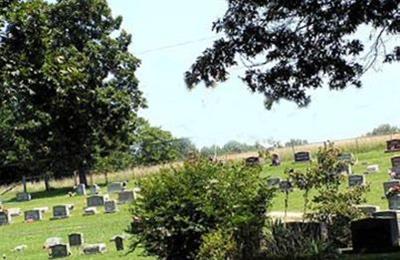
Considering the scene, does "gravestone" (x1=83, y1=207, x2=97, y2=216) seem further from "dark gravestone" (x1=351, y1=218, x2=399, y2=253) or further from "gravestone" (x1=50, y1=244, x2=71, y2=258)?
"dark gravestone" (x1=351, y1=218, x2=399, y2=253)

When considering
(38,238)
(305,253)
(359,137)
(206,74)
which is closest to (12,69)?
(206,74)

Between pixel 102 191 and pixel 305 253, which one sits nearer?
pixel 305 253

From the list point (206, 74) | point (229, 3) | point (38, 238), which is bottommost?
point (38, 238)

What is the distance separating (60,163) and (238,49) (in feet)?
191

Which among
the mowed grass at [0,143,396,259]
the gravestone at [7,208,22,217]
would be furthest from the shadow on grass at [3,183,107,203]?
the gravestone at [7,208,22,217]

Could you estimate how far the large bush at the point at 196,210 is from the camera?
16.6 meters

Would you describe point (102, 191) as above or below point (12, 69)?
below

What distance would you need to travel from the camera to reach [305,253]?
15102 mm

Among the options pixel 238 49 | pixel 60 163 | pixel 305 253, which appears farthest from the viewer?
A: pixel 60 163

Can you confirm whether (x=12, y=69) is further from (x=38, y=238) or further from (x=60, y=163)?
(x=60, y=163)

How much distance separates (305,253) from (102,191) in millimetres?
42248

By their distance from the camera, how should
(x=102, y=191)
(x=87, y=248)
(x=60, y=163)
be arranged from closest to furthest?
1. (x=87, y=248)
2. (x=102, y=191)
3. (x=60, y=163)

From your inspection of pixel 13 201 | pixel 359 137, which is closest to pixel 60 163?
pixel 13 201

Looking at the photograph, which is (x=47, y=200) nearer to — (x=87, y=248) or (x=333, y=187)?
(x=87, y=248)
